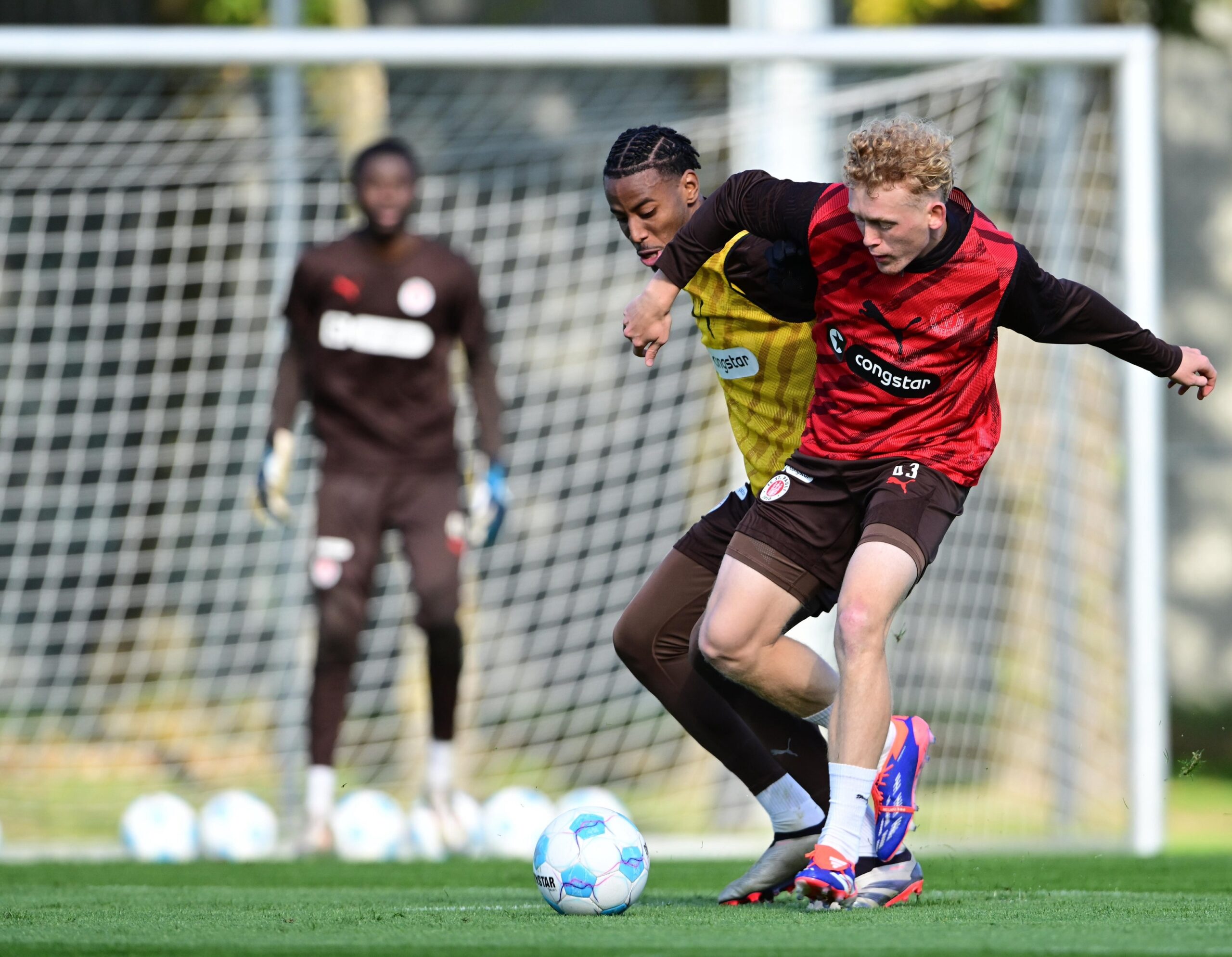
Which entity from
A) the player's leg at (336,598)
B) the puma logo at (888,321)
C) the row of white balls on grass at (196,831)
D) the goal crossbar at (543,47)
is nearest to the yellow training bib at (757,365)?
the puma logo at (888,321)

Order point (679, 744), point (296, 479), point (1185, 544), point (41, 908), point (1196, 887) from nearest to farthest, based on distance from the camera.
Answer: point (41, 908), point (1196, 887), point (679, 744), point (296, 479), point (1185, 544)

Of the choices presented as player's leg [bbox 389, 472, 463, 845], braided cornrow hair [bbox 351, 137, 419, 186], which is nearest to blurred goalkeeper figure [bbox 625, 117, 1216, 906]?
player's leg [bbox 389, 472, 463, 845]

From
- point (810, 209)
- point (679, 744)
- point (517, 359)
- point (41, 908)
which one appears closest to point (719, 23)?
point (517, 359)

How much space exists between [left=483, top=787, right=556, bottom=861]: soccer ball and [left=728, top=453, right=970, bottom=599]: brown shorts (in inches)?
110

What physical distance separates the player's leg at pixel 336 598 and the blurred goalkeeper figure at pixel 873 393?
9.08 ft

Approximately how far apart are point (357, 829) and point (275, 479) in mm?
1371

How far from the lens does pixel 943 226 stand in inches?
150

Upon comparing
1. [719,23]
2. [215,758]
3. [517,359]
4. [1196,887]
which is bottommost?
[215,758]

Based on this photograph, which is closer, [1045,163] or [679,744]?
[1045,163]

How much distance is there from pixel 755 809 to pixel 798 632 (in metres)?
1.31

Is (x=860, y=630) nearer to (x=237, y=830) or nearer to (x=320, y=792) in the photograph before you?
(x=320, y=792)

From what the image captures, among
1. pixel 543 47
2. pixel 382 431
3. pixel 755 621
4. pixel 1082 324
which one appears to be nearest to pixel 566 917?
pixel 755 621

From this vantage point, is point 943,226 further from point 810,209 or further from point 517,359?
point 517,359

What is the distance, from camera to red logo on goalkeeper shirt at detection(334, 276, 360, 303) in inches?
262
